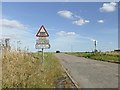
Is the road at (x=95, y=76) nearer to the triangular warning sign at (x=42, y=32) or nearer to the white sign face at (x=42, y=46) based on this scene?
the white sign face at (x=42, y=46)

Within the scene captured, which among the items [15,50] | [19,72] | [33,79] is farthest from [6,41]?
[33,79]

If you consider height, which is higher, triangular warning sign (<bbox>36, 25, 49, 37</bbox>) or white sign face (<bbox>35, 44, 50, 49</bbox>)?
triangular warning sign (<bbox>36, 25, 49, 37</bbox>)

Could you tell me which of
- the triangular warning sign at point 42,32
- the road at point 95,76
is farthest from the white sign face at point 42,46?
the road at point 95,76

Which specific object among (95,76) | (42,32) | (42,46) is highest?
(42,32)

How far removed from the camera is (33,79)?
10984 mm

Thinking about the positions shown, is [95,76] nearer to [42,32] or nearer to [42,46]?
[42,46]

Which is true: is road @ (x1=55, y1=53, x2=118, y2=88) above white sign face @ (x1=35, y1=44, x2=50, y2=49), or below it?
below

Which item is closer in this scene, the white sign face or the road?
the road

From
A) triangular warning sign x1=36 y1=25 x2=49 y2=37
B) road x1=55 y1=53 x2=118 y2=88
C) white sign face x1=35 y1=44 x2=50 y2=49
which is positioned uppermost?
triangular warning sign x1=36 y1=25 x2=49 y2=37

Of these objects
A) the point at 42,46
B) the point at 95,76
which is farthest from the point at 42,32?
the point at 95,76

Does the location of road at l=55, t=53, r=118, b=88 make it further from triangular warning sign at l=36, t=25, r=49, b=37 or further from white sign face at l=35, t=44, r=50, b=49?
triangular warning sign at l=36, t=25, r=49, b=37

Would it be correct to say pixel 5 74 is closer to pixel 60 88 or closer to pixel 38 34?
pixel 60 88

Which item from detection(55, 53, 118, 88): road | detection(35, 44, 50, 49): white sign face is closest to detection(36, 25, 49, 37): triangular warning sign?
detection(35, 44, 50, 49): white sign face

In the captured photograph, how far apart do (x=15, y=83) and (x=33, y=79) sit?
961mm
